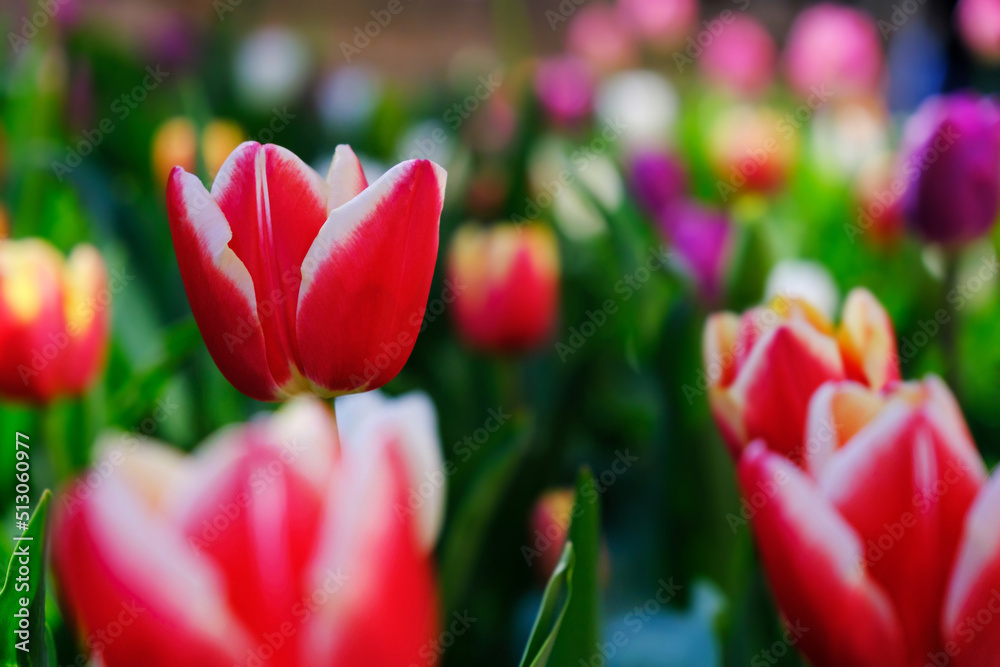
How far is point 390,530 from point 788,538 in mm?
129

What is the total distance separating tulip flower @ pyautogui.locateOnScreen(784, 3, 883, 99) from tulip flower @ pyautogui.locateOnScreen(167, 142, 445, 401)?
1.62m

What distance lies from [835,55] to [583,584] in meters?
1.63

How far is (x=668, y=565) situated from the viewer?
570 millimetres

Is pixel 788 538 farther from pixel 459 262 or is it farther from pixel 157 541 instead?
pixel 459 262

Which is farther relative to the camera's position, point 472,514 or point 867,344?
point 472,514

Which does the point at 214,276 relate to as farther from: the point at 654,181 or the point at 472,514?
the point at 654,181

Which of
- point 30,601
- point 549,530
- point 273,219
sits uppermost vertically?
point 273,219

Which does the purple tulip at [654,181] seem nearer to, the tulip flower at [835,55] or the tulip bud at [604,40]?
the tulip flower at [835,55]

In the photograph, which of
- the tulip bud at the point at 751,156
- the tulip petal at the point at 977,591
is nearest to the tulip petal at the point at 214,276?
the tulip petal at the point at 977,591

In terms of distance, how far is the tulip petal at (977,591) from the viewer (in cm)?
24

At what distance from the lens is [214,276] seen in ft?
0.83

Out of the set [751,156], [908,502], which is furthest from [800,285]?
[751,156]

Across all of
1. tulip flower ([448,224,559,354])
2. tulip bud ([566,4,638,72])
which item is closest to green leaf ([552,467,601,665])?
tulip flower ([448,224,559,354])

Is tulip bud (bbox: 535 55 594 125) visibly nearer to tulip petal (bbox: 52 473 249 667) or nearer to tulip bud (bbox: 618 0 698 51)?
tulip bud (bbox: 618 0 698 51)
